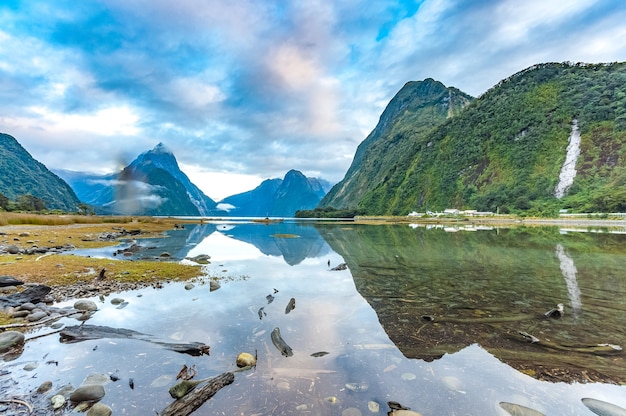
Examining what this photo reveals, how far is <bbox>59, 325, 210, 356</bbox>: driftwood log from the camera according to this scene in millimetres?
10641

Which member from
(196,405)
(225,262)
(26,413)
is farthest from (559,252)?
(26,413)

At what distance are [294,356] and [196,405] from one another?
373 centimetres

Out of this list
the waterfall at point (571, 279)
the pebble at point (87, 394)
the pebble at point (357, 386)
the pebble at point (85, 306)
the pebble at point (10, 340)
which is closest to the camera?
the pebble at point (87, 394)

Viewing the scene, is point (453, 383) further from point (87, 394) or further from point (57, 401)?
point (57, 401)

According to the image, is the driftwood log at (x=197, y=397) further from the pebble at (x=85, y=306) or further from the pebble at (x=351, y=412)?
the pebble at (x=85, y=306)

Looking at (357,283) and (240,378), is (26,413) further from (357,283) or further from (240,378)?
(357,283)

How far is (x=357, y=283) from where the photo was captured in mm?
22266

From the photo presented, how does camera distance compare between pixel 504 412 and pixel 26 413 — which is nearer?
pixel 26 413

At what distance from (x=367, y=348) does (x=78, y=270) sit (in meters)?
24.0

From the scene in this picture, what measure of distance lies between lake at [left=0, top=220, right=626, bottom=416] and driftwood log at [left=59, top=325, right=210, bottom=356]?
1.11 feet

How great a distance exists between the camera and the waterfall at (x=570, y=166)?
153750mm

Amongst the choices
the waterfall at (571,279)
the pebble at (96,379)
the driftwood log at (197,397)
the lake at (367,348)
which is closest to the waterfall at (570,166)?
the waterfall at (571,279)

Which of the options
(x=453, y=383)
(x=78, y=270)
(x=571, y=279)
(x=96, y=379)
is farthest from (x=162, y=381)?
(x=571, y=279)

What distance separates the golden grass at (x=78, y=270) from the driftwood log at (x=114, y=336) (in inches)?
391
